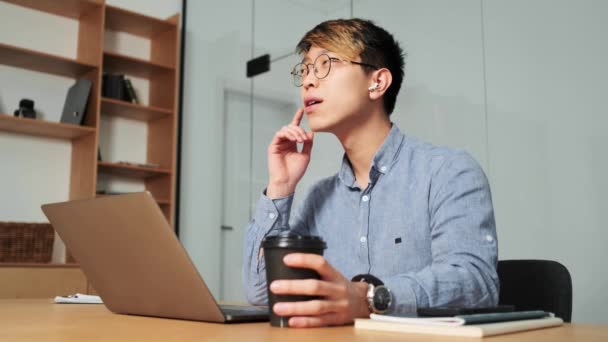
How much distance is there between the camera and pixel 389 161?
146cm

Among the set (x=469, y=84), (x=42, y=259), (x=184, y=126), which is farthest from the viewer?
(x=184, y=126)

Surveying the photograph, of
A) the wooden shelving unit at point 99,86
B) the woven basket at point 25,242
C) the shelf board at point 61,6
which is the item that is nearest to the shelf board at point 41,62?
the wooden shelving unit at point 99,86

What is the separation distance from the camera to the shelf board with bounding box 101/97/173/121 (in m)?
3.85

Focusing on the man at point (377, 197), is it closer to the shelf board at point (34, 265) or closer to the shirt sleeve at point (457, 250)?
the shirt sleeve at point (457, 250)

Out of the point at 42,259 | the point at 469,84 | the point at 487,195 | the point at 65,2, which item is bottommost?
the point at 42,259

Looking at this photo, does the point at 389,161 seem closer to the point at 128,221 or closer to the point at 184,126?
the point at 128,221

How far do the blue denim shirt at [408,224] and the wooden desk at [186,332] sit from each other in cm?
19

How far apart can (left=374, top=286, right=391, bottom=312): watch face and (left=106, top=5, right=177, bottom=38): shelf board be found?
3456mm

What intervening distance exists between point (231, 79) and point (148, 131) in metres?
0.80

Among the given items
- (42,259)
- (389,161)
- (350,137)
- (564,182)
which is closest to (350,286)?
(389,161)

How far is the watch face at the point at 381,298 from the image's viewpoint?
34.7 inches

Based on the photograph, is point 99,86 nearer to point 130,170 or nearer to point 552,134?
point 130,170

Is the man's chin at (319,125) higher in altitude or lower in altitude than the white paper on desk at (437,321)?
higher

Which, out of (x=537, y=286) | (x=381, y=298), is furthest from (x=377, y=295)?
(x=537, y=286)
